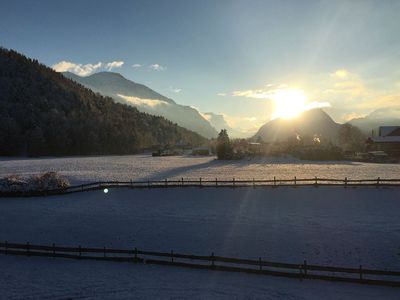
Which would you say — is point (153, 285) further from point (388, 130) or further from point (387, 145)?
point (388, 130)

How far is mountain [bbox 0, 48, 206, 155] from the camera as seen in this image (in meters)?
119

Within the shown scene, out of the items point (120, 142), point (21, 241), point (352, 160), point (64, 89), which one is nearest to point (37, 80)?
point (64, 89)

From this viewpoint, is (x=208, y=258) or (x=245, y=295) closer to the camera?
(x=245, y=295)

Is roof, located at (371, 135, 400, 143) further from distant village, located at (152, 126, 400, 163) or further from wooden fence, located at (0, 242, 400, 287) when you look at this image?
wooden fence, located at (0, 242, 400, 287)

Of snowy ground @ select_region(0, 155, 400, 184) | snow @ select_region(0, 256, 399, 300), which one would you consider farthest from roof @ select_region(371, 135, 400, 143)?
snow @ select_region(0, 256, 399, 300)

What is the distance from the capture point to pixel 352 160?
78.2 metres

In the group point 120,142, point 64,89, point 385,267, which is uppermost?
point 64,89

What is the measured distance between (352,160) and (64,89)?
459ft

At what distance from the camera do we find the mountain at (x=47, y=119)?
119 meters

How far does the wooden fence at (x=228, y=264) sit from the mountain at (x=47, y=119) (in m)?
107

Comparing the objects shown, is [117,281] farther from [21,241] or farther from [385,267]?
[385,267]

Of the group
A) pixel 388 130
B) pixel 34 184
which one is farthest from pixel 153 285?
pixel 388 130

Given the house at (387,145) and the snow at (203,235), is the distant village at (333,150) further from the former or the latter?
the snow at (203,235)

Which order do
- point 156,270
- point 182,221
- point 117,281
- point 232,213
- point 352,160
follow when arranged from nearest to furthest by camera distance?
point 117,281 → point 156,270 → point 182,221 → point 232,213 → point 352,160
